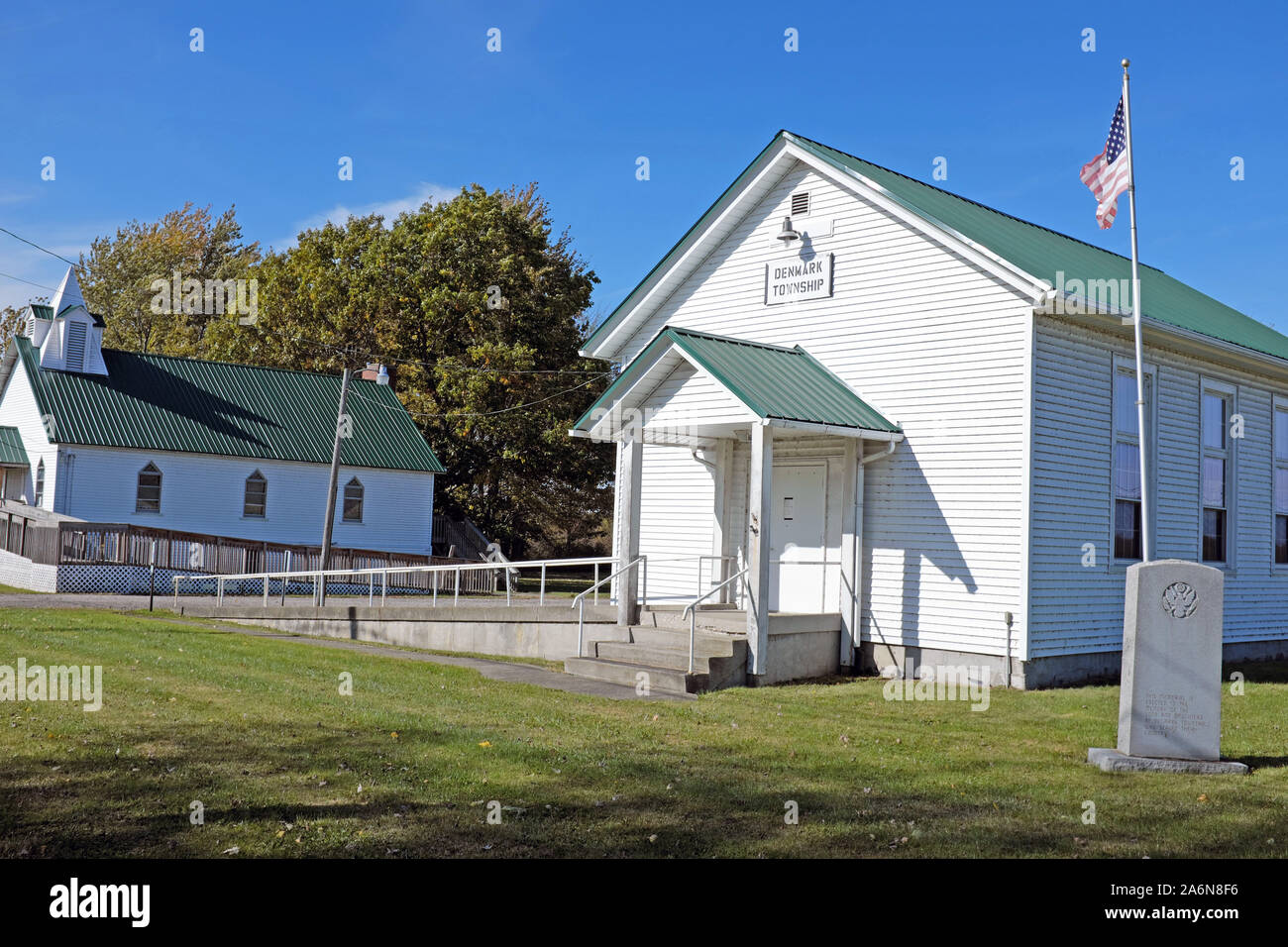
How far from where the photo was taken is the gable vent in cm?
3662

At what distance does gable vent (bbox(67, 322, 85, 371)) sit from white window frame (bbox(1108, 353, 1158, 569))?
32810 millimetres

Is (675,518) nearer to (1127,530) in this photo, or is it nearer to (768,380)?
(768,380)

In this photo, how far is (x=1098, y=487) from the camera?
51.3ft

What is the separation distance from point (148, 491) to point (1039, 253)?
2931 centimetres

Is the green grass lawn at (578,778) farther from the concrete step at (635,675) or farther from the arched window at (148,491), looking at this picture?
the arched window at (148,491)


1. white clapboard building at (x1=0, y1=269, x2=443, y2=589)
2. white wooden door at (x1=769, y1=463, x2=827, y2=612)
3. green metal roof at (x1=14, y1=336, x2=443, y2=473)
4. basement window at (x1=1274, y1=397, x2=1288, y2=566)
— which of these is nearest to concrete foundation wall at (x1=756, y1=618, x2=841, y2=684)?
white wooden door at (x1=769, y1=463, x2=827, y2=612)

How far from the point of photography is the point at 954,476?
15125 millimetres

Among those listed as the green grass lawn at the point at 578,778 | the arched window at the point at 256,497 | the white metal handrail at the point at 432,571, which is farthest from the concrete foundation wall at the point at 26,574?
the green grass lawn at the point at 578,778

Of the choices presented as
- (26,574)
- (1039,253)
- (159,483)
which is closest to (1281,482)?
(1039,253)

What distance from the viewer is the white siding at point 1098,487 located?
1475 centimetres

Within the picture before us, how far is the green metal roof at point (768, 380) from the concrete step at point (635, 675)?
3.36 meters
